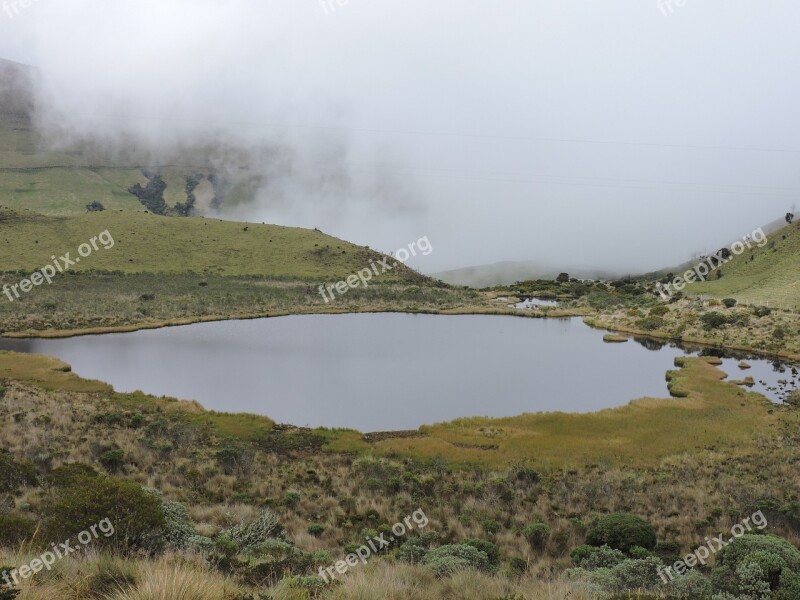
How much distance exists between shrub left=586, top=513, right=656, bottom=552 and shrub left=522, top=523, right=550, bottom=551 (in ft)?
4.29

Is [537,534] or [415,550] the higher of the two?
[415,550]

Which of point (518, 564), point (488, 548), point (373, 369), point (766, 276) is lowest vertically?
point (518, 564)

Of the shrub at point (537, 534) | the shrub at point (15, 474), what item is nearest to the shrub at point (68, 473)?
the shrub at point (15, 474)

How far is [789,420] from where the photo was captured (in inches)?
1319

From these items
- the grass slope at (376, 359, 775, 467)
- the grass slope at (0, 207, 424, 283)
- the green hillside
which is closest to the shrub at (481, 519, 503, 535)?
the grass slope at (376, 359, 775, 467)

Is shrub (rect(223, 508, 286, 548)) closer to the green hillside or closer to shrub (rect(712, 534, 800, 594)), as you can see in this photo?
shrub (rect(712, 534, 800, 594))

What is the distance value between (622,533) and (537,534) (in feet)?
8.52

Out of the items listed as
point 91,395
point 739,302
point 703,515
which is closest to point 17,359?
point 91,395

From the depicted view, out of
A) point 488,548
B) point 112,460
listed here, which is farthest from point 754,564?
point 112,460

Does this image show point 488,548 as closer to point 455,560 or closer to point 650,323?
point 455,560

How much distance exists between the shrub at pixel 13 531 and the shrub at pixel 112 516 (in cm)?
40

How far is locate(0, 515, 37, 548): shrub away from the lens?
11.3m

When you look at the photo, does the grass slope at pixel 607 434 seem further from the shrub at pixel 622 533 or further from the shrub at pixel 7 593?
the shrub at pixel 7 593

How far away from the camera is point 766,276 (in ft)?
309
